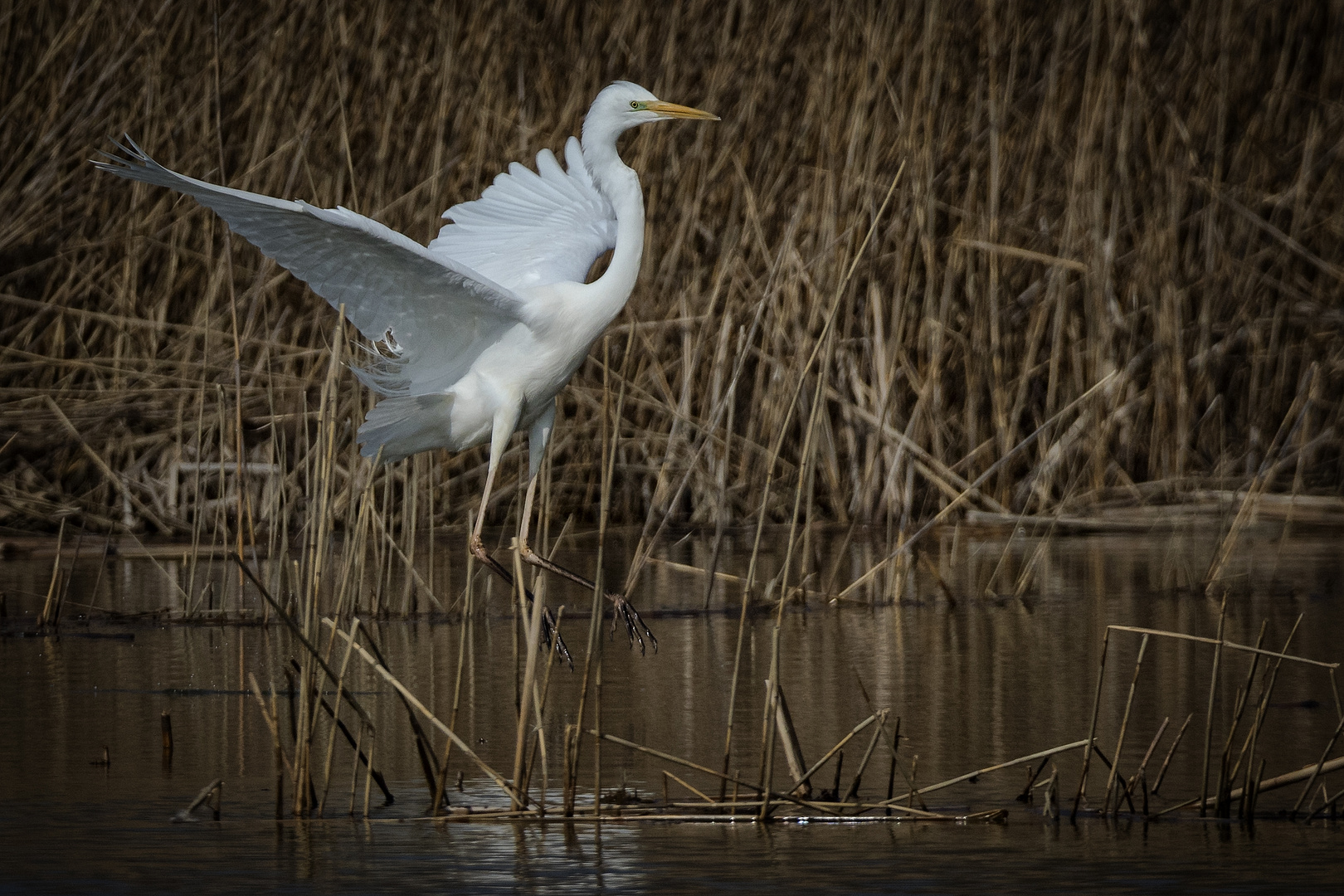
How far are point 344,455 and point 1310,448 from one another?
158 inches

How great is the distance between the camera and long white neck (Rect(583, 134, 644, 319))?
4891 millimetres

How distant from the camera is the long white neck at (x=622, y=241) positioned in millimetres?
4891

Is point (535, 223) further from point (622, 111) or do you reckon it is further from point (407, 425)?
point (407, 425)

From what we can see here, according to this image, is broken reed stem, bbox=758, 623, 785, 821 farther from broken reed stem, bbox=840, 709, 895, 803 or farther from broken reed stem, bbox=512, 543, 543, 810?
broken reed stem, bbox=512, 543, 543, 810

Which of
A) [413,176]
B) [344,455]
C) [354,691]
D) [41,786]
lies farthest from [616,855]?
[413,176]

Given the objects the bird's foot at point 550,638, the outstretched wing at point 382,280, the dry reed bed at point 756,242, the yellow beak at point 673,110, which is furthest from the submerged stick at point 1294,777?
the dry reed bed at point 756,242

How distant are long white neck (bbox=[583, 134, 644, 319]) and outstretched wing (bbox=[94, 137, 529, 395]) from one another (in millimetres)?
241

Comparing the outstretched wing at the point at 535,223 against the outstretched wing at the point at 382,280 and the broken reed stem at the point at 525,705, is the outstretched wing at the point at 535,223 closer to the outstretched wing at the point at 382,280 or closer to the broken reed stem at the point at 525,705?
the outstretched wing at the point at 382,280

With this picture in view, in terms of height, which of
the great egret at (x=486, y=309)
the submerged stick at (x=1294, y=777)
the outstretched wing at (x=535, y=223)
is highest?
the outstretched wing at (x=535, y=223)

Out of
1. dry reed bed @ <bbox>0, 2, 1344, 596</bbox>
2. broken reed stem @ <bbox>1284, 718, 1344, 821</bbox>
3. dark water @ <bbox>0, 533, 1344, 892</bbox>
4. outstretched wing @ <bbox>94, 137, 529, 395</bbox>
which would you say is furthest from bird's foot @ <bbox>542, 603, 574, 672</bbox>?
dry reed bed @ <bbox>0, 2, 1344, 596</bbox>

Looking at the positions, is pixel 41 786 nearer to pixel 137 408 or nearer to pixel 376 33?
pixel 137 408

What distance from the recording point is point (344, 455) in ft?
24.0

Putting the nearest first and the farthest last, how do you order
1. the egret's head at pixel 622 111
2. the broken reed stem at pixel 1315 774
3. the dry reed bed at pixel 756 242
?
→ the broken reed stem at pixel 1315 774 < the egret's head at pixel 622 111 < the dry reed bed at pixel 756 242

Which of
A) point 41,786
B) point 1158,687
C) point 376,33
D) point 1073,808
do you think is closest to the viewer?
point 1073,808
